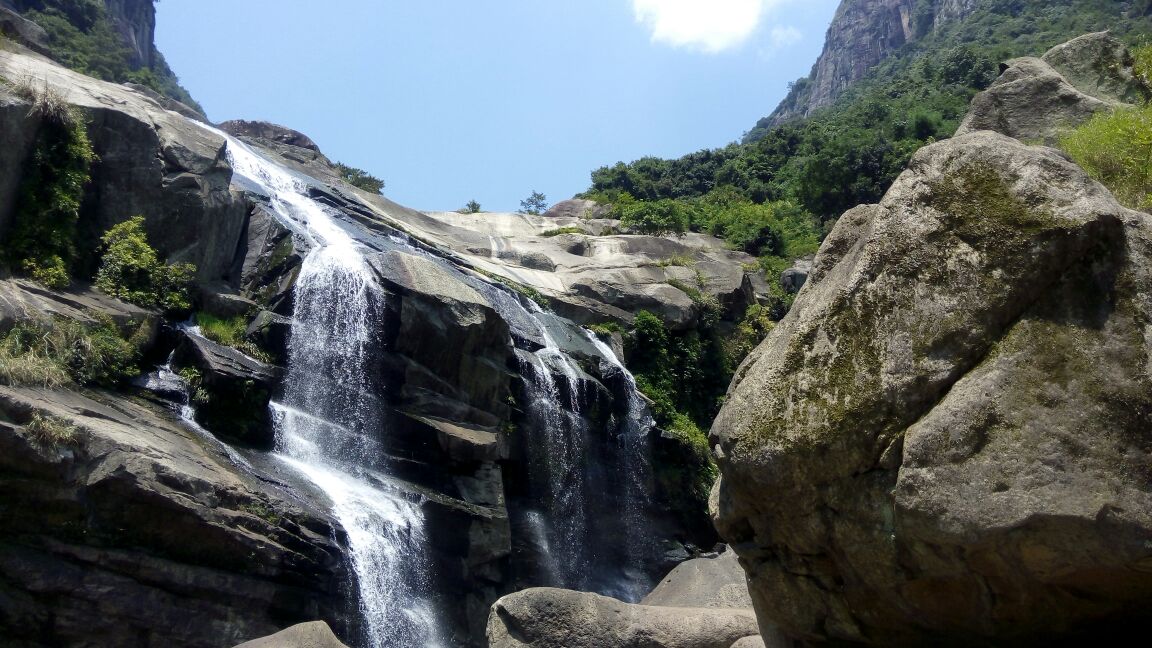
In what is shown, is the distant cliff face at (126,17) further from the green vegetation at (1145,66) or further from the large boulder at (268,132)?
the green vegetation at (1145,66)

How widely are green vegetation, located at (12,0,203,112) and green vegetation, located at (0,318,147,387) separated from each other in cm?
4227

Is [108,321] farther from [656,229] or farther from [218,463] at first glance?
[656,229]

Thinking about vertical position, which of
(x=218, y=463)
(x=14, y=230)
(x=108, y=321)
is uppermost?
(x=14, y=230)

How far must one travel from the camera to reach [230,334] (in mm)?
21016

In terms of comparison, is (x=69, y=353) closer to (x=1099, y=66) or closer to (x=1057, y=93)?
(x=1057, y=93)

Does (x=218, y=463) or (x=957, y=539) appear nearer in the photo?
(x=957, y=539)

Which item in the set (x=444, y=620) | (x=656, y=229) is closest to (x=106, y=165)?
(x=444, y=620)

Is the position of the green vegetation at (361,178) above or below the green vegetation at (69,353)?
above

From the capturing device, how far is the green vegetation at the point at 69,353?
1454cm

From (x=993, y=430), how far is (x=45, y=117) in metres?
20.2

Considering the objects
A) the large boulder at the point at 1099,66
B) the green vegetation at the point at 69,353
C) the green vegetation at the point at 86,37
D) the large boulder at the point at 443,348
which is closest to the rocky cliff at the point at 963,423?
the large boulder at the point at 1099,66

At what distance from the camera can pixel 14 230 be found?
18.6 metres

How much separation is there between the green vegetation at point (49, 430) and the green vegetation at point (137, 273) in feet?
22.2

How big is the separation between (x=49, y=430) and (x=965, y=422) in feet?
41.1
